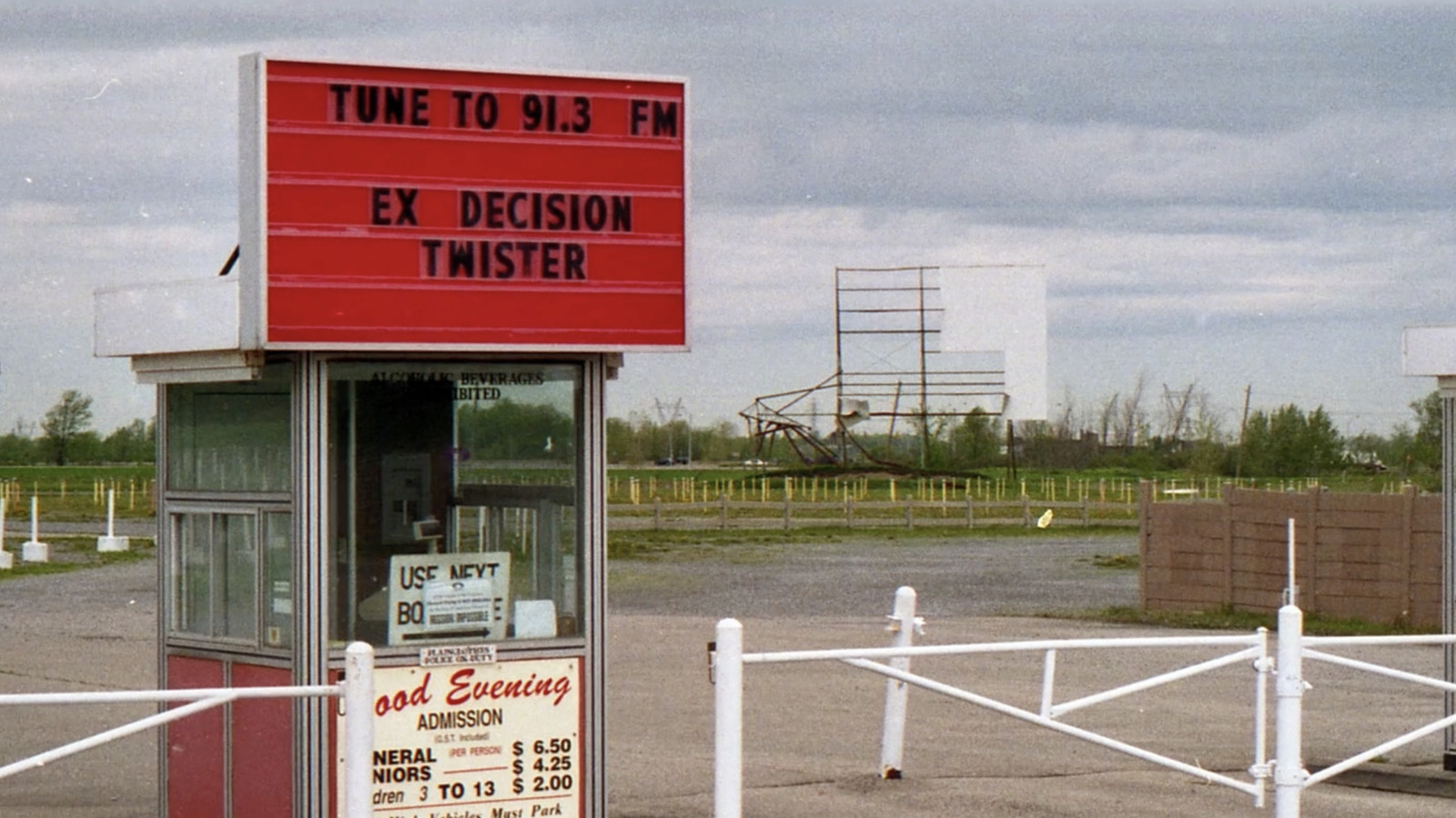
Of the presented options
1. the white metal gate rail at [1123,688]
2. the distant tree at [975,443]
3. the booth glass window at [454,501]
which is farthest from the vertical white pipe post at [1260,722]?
the distant tree at [975,443]

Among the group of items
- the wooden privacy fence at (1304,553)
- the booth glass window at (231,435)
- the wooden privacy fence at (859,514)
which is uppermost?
the booth glass window at (231,435)

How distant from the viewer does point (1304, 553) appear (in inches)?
958

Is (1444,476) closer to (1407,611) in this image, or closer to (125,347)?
(125,347)

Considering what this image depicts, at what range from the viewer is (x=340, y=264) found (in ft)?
24.6

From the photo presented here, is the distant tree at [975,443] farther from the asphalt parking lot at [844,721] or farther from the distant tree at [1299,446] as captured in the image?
the asphalt parking lot at [844,721]

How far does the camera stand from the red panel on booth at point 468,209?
744 centimetres

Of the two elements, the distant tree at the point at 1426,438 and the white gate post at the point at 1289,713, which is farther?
the distant tree at the point at 1426,438

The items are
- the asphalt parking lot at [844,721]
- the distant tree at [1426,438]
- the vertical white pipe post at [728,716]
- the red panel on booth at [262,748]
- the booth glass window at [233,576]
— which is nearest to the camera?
the vertical white pipe post at [728,716]

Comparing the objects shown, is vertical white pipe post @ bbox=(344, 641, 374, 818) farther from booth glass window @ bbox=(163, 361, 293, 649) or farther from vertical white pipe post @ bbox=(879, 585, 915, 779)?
vertical white pipe post @ bbox=(879, 585, 915, 779)

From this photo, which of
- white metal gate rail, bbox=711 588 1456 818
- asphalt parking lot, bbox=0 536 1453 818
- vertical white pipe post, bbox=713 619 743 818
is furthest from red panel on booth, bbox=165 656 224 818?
vertical white pipe post, bbox=713 619 743 818

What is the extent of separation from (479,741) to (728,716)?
4.93 feet

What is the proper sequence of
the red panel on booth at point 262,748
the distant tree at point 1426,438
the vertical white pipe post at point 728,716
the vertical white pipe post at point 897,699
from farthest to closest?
the distant tree at point 1426,438
the vertical white pipe post at point 897,699
the red panel on booth at point 262,748
the vertical white pipe post at point 728,716

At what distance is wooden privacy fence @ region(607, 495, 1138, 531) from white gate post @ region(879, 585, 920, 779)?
1524 inches

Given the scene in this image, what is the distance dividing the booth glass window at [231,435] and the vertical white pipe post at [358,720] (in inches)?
78.0
